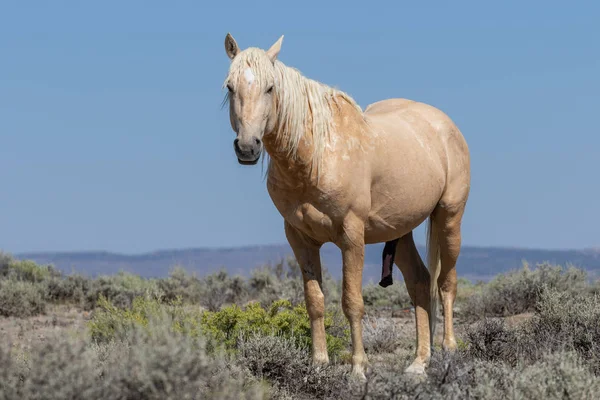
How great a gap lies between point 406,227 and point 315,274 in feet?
3.34

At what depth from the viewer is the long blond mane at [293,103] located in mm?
6359

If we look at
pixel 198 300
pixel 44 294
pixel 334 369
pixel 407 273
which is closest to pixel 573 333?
pixel 407 273

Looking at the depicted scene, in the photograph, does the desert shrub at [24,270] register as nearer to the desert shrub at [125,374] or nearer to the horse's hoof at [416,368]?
the horse's hoof at [416,368]

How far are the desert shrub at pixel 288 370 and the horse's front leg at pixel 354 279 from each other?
0.64ft

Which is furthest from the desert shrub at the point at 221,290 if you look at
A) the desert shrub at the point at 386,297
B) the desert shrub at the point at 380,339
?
the desert shrub at the point at 380,339

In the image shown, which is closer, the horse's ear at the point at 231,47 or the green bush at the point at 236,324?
the horse's ear at the point at 231,47

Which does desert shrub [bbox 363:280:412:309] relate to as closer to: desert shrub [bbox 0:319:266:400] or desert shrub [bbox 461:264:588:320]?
desert shrub [bbox 461:264:588:320]

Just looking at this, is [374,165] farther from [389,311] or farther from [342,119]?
[389,311]

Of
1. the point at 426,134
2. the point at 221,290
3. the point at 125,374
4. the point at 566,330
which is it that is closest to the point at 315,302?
the point at 426,134

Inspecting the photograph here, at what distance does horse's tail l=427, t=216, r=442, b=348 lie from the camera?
848 centimetres

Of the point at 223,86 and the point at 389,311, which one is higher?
the point at 223,86

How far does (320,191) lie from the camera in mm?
6684

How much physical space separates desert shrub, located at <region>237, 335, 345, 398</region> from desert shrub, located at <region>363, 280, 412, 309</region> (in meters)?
7.46

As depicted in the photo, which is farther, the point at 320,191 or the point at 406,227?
the point at 406,227
